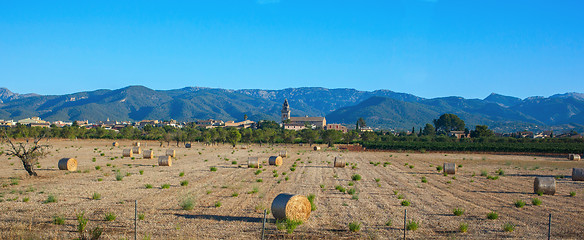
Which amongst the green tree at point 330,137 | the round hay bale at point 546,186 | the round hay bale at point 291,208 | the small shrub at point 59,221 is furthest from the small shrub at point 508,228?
the green tree at point 330,137

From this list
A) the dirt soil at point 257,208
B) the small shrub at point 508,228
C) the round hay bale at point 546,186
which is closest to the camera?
the dirt soil at point 257,208

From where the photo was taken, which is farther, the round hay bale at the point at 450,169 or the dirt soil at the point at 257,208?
the round hay bale at the point at 450,169

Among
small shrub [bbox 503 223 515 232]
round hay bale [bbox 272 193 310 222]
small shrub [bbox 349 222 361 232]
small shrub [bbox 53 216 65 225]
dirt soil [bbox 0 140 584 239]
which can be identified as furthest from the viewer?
small shrub [bbox 503 223 515 232]

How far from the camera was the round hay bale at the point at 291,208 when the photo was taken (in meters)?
14.5

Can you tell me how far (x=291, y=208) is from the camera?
1456cm

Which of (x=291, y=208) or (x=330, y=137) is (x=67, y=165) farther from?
(x=330, y=137)

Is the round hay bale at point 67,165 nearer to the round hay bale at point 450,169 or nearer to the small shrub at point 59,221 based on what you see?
the small shrub at point 59,221

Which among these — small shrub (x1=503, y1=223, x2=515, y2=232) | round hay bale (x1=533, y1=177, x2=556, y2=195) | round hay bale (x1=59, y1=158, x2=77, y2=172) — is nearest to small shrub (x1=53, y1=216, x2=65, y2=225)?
small shrub (x1=503, y1=223, x2=515, y2=232)

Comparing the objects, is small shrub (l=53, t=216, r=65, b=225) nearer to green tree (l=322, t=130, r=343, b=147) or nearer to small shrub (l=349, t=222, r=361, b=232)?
small shrub (l=349, t=222, r=361, b=232)

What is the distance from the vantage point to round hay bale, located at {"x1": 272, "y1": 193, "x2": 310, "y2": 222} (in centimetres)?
1448

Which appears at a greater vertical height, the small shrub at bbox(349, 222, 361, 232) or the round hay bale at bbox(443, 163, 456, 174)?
the round hay bale at bbox(443, 163, 456, 174)

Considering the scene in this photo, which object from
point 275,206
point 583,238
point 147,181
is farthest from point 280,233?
point 147,181

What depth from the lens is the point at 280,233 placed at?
13.8 meters

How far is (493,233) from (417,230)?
8.00 feet
